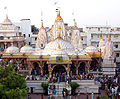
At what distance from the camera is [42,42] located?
35.2 m

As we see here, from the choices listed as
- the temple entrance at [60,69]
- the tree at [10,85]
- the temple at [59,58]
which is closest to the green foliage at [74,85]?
the temple at [59,58]

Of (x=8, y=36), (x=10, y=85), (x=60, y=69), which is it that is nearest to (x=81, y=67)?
(x=60, y=69)

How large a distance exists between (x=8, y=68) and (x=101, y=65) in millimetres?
16436

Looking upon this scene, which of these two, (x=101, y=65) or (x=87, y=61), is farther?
(x=101, y=65)

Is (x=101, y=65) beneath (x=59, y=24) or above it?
Answer: beneath

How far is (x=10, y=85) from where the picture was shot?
51.8 feet

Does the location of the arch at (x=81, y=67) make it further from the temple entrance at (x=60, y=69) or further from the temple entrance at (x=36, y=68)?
the temple entrance at (x=36, y=68)

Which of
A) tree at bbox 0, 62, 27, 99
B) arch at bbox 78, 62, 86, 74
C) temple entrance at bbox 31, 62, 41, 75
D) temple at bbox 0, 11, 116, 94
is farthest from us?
arch at bbox 78, 62, 86, 74

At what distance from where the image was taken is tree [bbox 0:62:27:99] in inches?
558

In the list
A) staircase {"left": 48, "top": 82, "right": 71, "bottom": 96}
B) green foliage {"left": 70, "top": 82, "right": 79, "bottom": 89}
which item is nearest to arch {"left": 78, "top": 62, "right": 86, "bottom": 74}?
green foliage {"left": 70, "top": 82, "right": 79, "bottom": 89}

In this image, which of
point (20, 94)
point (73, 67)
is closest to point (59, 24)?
point (73, 67)

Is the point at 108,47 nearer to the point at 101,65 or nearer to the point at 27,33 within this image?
the point at 101,65

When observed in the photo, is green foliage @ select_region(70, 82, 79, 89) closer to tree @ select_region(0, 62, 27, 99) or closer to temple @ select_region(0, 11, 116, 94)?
temple @ select_region(0, 11, 116, 94)

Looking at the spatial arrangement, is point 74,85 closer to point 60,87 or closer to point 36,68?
point 60,87
